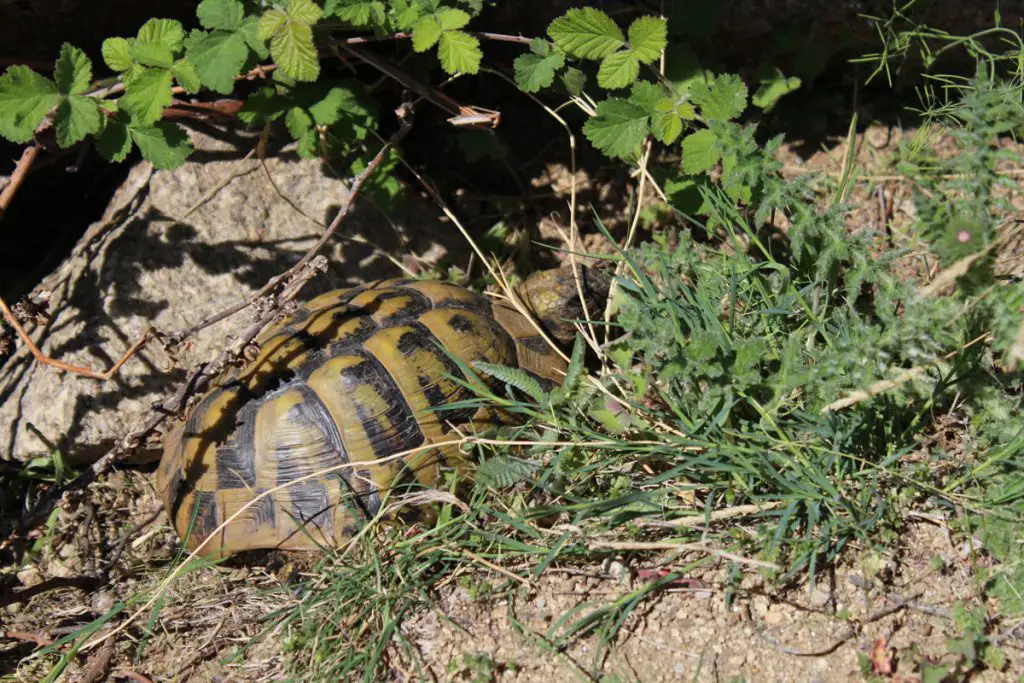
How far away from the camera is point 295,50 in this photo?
8.80 feet

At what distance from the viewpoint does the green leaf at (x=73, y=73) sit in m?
2.84

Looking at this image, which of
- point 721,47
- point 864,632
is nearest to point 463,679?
point 864,632

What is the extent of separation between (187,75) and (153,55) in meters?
0.13

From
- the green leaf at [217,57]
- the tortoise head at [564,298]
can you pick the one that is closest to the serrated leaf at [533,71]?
the tortoise head at [564,298]

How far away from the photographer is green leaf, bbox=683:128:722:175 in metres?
2.88

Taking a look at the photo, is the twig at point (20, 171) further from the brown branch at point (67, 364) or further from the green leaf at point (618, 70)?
the green leaf at point (618, 70)

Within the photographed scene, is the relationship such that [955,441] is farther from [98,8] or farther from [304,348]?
[98,8]

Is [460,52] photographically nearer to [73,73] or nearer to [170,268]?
[73,73]

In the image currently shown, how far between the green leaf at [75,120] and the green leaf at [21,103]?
1.6 inches

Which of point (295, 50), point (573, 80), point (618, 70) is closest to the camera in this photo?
point (295, 50)

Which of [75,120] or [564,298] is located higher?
[75,120]

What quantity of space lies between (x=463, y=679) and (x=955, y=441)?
1.60m

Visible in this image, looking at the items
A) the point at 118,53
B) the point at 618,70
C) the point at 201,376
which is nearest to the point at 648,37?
the point at 618,70

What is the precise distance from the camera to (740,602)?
2355 millimetres
